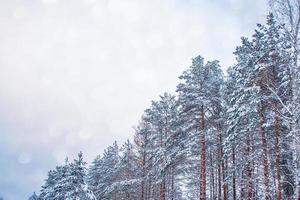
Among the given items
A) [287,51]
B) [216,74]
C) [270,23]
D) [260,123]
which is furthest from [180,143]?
[287,51]

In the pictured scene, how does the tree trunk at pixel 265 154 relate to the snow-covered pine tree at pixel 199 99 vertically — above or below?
below

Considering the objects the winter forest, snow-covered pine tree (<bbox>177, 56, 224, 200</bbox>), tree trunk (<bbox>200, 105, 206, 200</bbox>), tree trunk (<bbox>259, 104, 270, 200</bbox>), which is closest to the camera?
the winter forest

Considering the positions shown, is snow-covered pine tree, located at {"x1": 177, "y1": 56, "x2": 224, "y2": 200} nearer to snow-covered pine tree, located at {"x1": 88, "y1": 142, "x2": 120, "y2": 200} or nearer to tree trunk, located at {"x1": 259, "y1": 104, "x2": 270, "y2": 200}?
tree trunk, located at {"x1": 259, "y1": 104, "x2": 270, "y2": 200}

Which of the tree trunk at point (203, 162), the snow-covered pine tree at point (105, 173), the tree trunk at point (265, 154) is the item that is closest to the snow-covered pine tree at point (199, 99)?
the tree trunk at point (203, 162)

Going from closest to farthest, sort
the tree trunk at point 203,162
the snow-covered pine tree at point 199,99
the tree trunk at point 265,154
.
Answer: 1. the tree trunk at point 265,154
2. the tree trunk at point 203,162
3. the snow-covered pine tree at point 199,99

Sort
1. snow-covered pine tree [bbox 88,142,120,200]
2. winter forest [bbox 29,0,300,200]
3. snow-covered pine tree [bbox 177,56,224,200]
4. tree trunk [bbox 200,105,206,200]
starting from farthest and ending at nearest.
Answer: snow-covered pine tree [bbox 88,142,120,200]
snow-covered pine tree [bbox 177,56,224,200]
tree trunk [bbox 200,105,206,200]
winter forest [bbox 29,0,300,200]

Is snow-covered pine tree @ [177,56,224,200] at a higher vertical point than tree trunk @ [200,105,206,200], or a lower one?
higher

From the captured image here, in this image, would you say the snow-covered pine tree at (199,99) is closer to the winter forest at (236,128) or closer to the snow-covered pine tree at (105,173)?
the winter forest at (236,128)

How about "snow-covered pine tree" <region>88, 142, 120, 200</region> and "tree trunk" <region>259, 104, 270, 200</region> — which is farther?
"snow-covered pine tree" <region>88, 142, 120, 200</region>

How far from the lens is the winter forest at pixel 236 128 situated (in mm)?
14859

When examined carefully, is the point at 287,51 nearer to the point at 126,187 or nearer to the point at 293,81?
the point at 293,81

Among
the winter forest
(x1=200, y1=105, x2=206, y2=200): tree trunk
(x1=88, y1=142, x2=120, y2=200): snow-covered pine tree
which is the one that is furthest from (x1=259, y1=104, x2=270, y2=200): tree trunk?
(x1=88, y1=142, x2=120, y2=200): snow-covered pine tree

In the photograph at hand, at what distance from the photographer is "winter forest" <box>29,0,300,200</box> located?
1486 cm

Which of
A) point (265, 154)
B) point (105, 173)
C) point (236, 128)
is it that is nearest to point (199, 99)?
point (236, 128)
